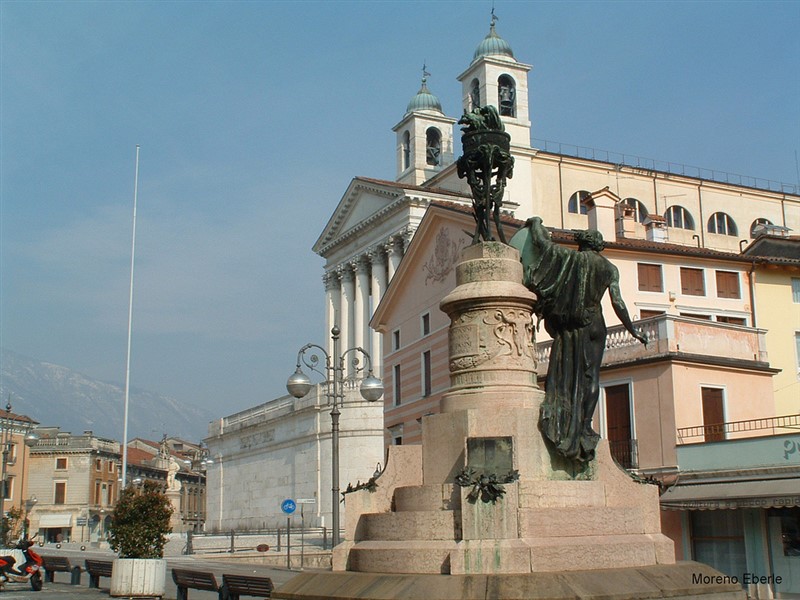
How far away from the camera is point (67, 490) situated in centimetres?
9150

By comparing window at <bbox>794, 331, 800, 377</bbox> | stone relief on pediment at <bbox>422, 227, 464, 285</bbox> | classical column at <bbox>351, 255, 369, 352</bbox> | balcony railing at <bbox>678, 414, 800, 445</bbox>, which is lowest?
balcony railing at <bbox>678, 414, 800, 445</bbox>

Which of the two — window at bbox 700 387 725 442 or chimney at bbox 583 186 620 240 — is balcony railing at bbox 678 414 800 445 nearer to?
window at bbox 700 387 725 442

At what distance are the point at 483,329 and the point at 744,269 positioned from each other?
2725cm

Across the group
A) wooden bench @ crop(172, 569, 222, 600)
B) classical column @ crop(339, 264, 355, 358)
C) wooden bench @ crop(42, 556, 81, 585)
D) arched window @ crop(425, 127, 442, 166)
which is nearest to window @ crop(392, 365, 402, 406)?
wooden bench @ crop(42, 556, 81, 585)

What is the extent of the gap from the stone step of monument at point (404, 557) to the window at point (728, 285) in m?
27.7

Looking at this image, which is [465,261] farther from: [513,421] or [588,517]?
[588,517]

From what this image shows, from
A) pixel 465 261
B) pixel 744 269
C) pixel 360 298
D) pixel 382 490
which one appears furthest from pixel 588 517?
pixel 360 298

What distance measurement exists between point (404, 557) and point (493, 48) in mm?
65673

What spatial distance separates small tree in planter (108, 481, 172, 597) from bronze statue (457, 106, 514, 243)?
9.79m

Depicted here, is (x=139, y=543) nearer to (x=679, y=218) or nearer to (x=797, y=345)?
(x=797, y=345)

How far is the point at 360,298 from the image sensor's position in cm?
7525

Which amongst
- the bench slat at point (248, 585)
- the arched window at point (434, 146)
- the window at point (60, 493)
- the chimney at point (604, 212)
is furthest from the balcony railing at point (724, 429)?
the window at point (60, 493)

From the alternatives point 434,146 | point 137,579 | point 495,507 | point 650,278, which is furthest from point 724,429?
point 434,146

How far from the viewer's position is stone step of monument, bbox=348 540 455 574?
402 inches
